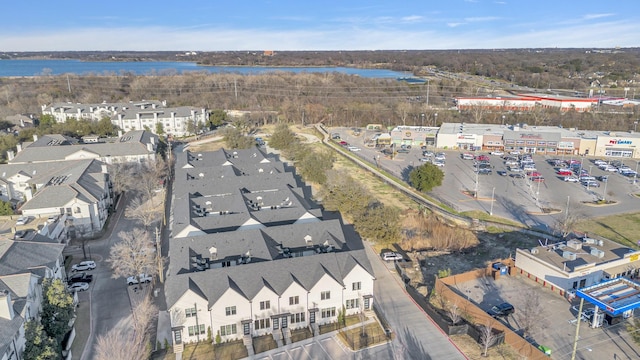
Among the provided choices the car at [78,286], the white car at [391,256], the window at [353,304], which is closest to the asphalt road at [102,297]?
the car at [78,286]

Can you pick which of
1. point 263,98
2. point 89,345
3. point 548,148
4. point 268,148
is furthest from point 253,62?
point 89,345

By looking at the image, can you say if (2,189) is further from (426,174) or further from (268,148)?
(426,174)

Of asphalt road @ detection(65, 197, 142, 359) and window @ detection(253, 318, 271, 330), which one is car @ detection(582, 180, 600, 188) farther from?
asphalt road @ detection(65, 197, 142, 359)

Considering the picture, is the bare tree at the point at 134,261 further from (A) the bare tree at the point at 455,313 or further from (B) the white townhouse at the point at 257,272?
(A) the bare tree at the point at 455,313

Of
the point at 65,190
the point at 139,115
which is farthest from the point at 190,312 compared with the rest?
the point at 139,115

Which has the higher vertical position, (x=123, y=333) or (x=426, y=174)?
(x=426, y=174)

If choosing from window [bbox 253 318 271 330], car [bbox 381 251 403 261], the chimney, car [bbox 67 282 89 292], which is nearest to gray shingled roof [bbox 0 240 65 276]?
car [bbox 67 282 89 292]

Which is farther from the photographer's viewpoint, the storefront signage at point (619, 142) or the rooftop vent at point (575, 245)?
the storefront signage at point (619, 142)
